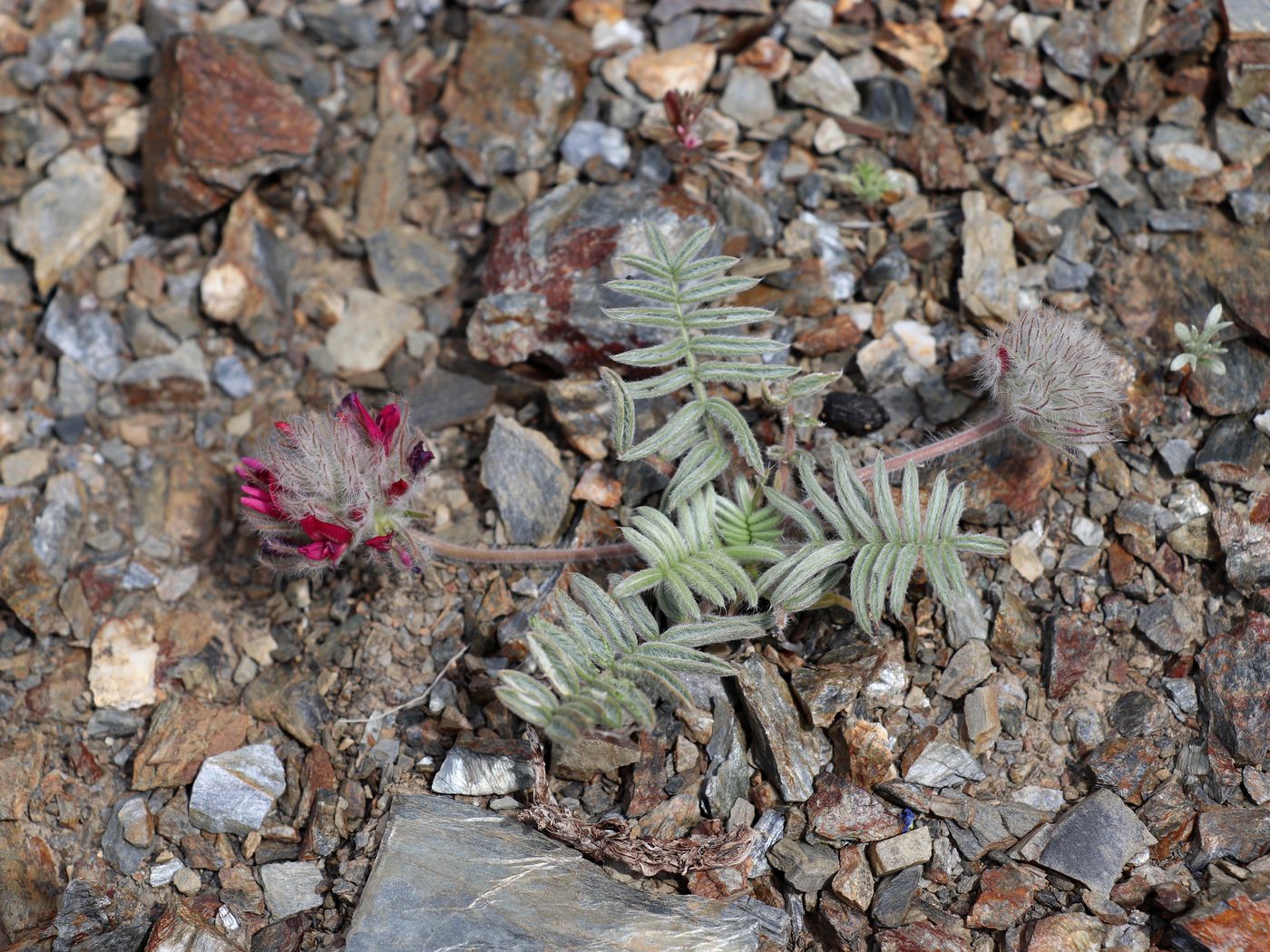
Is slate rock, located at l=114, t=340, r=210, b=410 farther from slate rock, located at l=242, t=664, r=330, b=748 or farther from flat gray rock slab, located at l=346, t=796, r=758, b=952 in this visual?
flat gray rock slab, located at l=346, t=796, r=758, b=952

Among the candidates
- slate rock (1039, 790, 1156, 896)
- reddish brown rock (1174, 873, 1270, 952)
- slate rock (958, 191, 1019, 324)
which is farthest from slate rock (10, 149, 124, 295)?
reddish brown rock (1174, 873, 1270, 952)

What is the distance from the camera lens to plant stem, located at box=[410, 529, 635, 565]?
4.04 metres

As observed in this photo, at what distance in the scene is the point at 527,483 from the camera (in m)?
4.40

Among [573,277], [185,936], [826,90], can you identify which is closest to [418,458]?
[573,277]

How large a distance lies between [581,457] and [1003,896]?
2.26 meters

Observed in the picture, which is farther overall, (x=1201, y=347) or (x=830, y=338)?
(x=830, y=338)

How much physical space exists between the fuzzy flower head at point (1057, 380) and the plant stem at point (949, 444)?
90mm

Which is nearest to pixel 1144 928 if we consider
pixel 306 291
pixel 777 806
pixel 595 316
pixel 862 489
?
pixel 777 806

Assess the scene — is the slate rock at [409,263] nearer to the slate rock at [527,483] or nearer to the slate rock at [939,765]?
the slate rock at [527,483]

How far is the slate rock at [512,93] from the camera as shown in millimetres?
5215

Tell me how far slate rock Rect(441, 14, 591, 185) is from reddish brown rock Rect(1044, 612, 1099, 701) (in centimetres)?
318

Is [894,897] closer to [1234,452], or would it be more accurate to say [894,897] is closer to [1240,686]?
[1240,686]

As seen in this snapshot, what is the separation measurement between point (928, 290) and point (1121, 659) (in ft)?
5.78

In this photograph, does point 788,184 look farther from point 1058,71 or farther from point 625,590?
point 625,590
